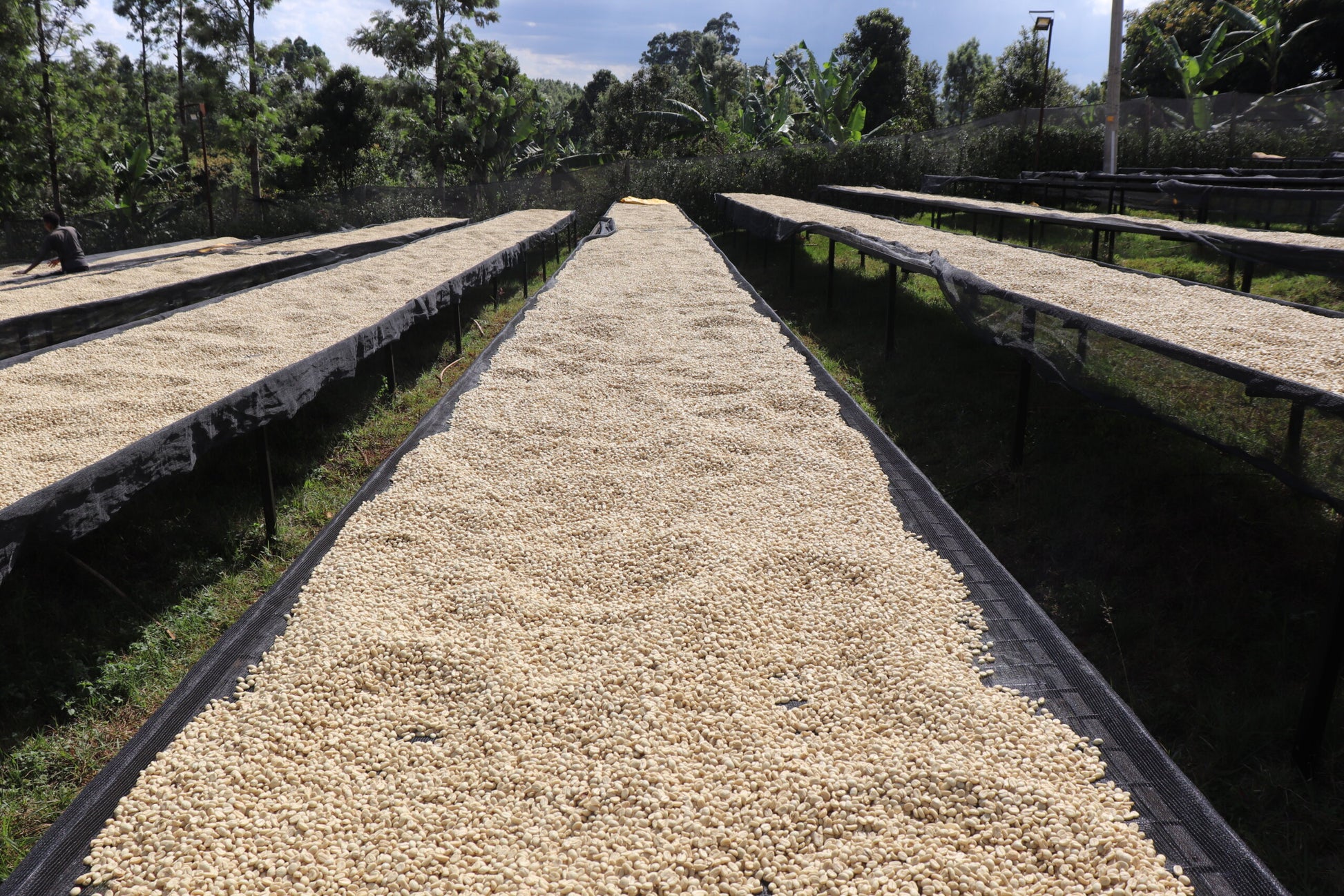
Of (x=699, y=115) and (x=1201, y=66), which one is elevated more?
(x=1201, y=66)

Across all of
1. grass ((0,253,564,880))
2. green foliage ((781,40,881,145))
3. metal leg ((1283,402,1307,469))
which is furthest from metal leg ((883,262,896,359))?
green foliage ((781,40,881,145))

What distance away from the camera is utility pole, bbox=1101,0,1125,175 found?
1274 centimetres

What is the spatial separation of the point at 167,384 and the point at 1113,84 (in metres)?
14.3

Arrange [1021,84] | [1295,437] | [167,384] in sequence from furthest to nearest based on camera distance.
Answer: [1021,84]
[167,384]
[1295,437]

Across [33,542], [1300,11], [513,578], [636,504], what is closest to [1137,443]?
[636,504]

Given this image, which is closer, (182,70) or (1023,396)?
(1023,396)

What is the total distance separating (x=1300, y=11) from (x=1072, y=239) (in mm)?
17196

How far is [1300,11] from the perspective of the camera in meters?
20.7

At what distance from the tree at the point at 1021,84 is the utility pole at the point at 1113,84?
11.4 meters

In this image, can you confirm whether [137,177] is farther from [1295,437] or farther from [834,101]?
[1295,437]

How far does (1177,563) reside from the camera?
3.13m

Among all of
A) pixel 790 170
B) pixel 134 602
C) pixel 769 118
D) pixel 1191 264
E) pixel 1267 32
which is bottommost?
pixel 134 602

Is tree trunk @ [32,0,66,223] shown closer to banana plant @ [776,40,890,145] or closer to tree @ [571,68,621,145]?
banana plant @ [776,40,890,145]

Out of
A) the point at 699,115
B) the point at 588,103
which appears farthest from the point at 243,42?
the point at 588,103
